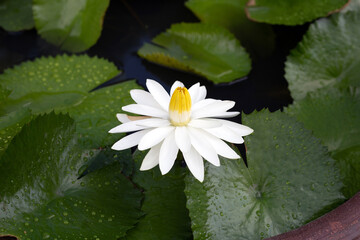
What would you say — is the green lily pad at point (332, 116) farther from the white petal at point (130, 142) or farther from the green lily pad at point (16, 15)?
the green lily pad at point (16, 15)

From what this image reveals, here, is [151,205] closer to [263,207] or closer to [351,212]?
[263,207]

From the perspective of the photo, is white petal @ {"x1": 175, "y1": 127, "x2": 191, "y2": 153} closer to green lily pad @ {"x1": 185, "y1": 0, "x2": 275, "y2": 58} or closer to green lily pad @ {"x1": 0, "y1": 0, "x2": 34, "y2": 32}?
green lily pad @ {"x1": 185, "y1": 0, "x2": 275, "y2": 58}

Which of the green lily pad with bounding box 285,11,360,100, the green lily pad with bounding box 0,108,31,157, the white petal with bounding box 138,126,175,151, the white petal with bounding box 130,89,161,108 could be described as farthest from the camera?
the green lily pad with bounding box 285,11,360,100

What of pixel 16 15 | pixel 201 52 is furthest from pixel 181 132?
pixel 16 15

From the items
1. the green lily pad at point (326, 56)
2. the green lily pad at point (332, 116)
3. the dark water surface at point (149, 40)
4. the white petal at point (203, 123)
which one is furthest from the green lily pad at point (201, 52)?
the white petal at point (203, 123)

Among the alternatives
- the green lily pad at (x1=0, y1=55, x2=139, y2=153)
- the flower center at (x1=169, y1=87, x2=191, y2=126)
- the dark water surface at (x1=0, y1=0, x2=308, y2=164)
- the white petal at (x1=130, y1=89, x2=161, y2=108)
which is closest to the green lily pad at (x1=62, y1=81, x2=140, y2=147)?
the green lily pad at (x1=0, y1=55, x2=139, y2=153)
